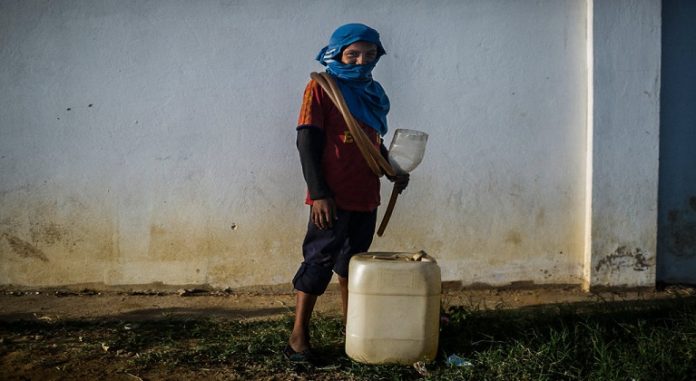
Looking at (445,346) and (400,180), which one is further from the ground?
(400,180)

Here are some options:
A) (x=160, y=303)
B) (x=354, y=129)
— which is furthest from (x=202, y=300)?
(x=354, y=129)

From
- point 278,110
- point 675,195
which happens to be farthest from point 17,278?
point 675,195

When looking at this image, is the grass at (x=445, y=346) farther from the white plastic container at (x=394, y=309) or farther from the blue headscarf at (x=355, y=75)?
the blue headscarf at (x=355, y=75)

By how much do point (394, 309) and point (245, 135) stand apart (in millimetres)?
1925

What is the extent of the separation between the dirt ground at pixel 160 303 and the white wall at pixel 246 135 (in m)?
0.09

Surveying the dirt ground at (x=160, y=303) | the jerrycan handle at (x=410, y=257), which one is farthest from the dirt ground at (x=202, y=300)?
the jerrycan handle at (x=410, y=257)

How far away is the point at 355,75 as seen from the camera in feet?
9.62

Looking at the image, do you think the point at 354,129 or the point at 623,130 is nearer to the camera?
the point at 354,129

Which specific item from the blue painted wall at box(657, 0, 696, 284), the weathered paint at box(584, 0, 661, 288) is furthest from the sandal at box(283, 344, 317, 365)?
the blue painted wall at box(657, 0, 696, 284)

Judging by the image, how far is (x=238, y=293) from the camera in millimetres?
4309

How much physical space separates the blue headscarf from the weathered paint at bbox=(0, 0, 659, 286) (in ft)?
3.93

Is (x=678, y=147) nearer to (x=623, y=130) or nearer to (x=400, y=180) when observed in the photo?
(x=623, y=130)

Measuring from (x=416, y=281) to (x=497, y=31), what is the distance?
2.21 metres

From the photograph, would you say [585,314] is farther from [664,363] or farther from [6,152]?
[6,152]
